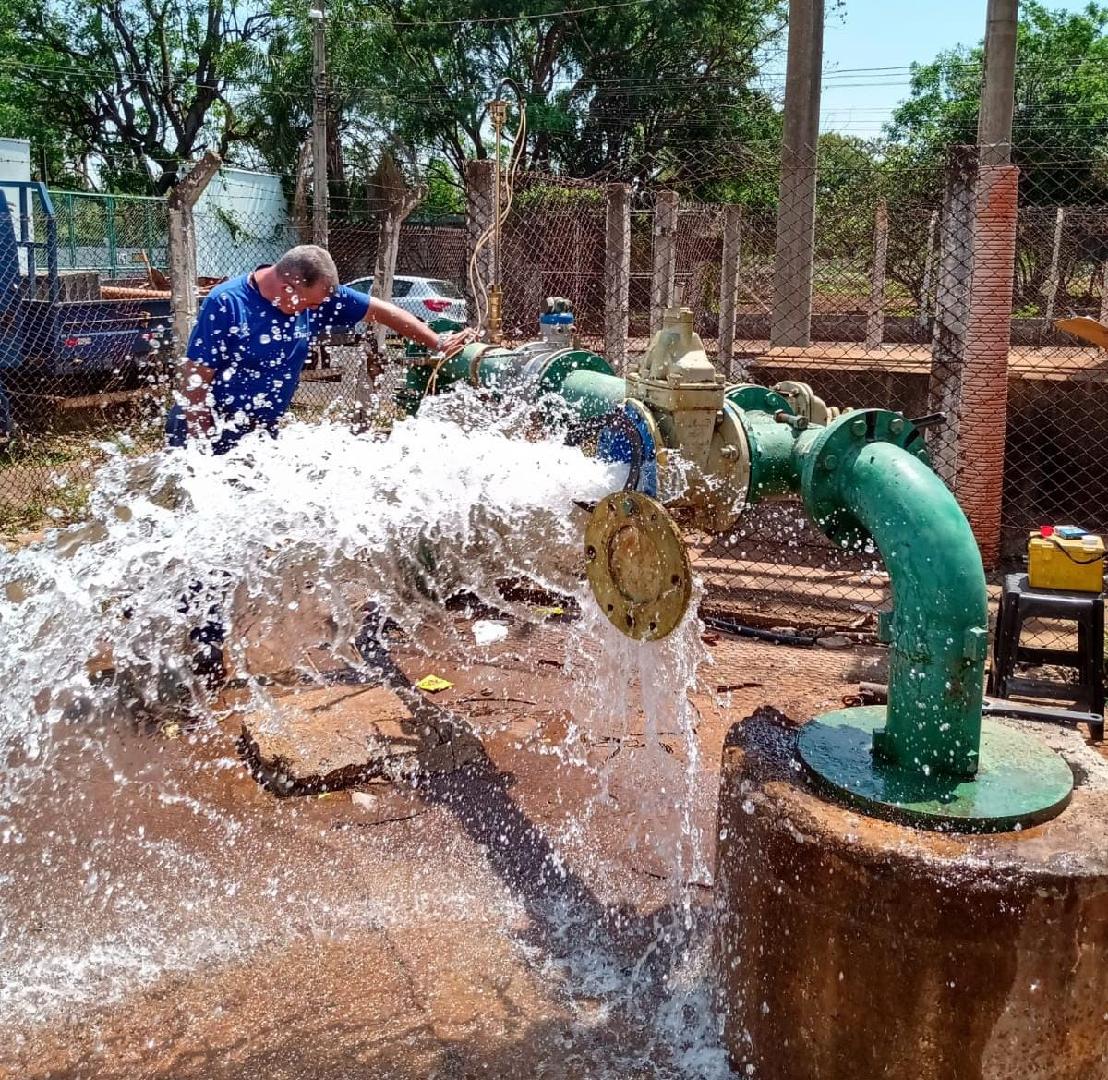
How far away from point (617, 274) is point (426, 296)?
1048 centimetres

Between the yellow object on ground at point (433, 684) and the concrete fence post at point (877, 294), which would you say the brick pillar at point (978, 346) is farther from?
the concrete fence post at point (877, 294)

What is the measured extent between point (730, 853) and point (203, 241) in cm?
1924

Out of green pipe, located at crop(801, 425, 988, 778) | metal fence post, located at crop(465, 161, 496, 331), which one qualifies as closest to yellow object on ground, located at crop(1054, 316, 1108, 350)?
metal fence post, located at crop(465, 161, 496, 331)

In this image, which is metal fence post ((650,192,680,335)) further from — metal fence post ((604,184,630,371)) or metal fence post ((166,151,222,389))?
metal fence post ((166,151,222,389))

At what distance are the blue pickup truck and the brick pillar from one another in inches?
246

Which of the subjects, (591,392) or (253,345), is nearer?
(591,392)

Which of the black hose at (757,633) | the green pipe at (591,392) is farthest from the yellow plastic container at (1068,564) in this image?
the green pipe at (591,392)

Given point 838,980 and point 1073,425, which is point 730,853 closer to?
point 838,980

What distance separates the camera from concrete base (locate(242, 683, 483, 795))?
3666mm

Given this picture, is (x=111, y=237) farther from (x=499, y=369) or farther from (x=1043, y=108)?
(x=1043, y=108)

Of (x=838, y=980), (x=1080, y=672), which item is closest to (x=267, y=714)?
(x=838, y=980)

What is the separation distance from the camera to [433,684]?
4555 millimetres

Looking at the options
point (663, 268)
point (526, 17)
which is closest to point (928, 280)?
point (663, 268)

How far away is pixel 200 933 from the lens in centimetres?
293
